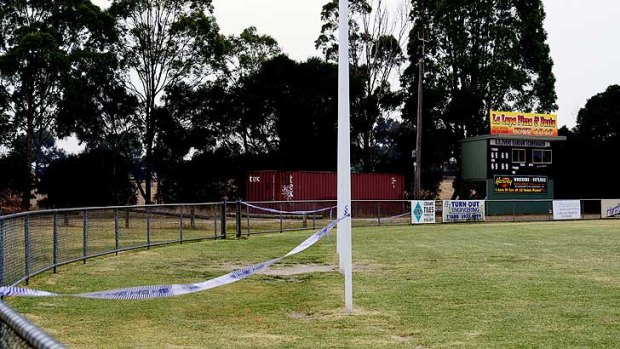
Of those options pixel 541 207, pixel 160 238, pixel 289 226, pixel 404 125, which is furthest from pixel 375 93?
pixel 160 238

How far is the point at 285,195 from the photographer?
44.0 metres

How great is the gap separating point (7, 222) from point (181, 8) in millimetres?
45389

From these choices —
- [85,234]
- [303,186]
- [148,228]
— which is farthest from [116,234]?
[303,186]

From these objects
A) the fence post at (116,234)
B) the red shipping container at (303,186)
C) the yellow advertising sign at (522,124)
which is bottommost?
the fence post at (116,234)

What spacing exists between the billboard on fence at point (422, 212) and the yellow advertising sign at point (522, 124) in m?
13.8

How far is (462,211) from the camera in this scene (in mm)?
38969

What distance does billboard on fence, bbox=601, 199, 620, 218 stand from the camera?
→ 140ft

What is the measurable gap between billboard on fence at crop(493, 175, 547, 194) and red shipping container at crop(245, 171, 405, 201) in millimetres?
7704

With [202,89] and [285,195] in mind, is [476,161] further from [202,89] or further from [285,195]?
[202,89]

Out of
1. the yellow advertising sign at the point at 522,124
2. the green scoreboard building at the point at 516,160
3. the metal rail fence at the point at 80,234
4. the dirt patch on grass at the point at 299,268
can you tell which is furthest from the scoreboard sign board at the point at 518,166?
the dirt patch on grass at the point at 299,268

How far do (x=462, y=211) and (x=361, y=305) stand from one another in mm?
29913

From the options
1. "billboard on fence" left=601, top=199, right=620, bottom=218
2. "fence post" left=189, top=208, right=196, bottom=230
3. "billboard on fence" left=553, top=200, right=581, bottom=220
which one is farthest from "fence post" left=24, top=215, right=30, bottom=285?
"billboard on fence" left=601, top=199, right=620, bottom=218

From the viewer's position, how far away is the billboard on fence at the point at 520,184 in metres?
46.4

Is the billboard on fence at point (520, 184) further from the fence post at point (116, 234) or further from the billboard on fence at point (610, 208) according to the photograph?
the fence post at point (116, 234)
